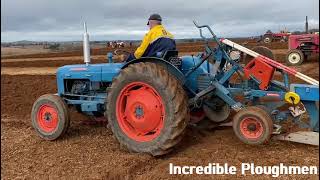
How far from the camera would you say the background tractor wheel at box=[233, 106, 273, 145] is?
509cm

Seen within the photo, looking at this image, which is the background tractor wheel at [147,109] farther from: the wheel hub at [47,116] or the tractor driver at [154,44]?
the wheel hub at [47,116]

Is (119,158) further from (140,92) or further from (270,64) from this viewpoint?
(270,64)

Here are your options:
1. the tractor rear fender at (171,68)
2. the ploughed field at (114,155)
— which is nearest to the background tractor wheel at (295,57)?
the ploughed field at (114,155)

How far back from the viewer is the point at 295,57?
17.6m

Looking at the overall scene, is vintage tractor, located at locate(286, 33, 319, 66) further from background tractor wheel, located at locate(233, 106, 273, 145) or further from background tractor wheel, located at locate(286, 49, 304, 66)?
background tractor wheel, located at locate(233, 106, 273, 145)

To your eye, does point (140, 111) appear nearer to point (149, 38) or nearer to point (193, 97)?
point (193, 97)

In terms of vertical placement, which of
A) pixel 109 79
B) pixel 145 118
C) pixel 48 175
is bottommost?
pixel 48 175

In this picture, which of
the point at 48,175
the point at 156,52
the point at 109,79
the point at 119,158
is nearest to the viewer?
the point at 48,175

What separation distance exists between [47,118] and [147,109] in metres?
1.76

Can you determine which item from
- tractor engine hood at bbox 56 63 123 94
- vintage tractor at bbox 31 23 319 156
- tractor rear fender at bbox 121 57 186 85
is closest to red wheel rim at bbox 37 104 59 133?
vintage tractor at bbox 31 23 319 156

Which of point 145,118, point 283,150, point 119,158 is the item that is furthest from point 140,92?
point 283,150

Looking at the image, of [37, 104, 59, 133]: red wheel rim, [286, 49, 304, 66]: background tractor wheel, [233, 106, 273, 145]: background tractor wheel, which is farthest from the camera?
[286, 49, 304, 66]: background tractor wheel

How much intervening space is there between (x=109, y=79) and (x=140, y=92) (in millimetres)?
929

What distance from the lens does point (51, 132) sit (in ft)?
20.5
